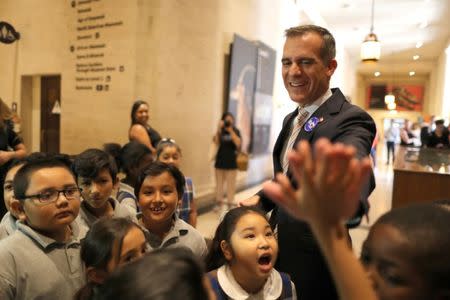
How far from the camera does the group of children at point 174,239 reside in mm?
602

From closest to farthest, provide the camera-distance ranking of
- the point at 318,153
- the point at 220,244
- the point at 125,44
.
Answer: the point at 318,153 → the point at 220,244 → the point at 125,44

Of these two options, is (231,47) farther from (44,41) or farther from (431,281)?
(431,281)

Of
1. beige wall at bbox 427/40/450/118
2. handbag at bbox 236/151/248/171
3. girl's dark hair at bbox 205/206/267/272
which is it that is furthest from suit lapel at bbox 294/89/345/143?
beige wall at bbox 427/40/450/118

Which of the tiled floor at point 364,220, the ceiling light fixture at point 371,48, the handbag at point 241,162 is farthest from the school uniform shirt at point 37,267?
the ceiling light fixture at point 371,48

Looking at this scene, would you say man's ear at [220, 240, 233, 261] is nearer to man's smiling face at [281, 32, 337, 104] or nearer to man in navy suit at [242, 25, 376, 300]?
man in navy suit at [242, 25, 376, 300]

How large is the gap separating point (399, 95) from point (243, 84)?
53.0 ft

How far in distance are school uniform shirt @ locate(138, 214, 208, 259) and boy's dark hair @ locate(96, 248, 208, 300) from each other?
1075 millimetres

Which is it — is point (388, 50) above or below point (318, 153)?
above

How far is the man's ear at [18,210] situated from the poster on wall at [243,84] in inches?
195

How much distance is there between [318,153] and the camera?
1.79 feet

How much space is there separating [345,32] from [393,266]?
13.4 meters

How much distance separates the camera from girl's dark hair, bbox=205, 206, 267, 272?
5.40 ft

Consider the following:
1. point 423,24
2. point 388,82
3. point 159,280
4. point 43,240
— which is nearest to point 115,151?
point 43,240

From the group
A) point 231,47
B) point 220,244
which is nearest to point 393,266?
point 220,244
